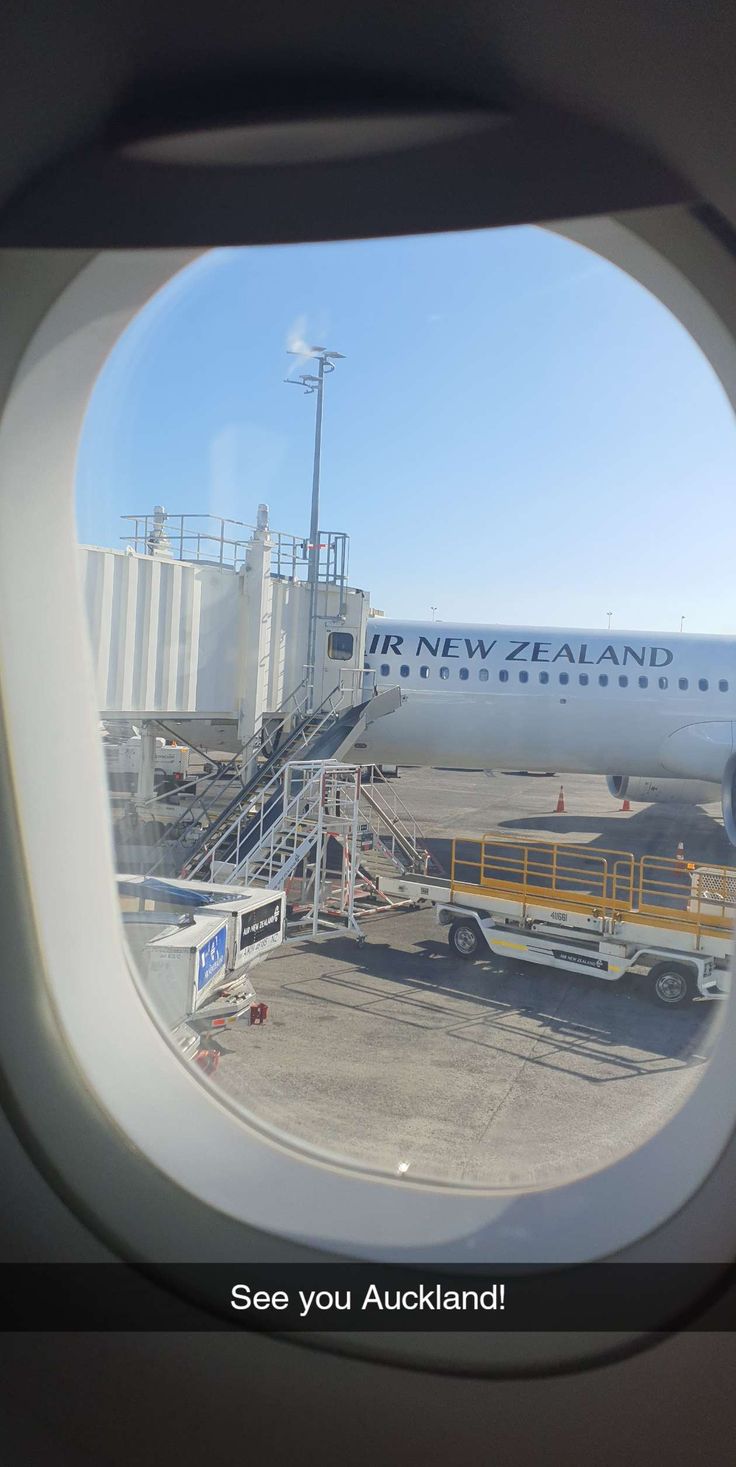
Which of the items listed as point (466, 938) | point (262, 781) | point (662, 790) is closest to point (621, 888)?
point (466, 938)

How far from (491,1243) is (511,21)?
2.02 metres

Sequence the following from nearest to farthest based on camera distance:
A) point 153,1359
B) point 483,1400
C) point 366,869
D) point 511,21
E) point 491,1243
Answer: point 511,21, point 483,1400, point 153,1359, point 491,1243, point 366,869

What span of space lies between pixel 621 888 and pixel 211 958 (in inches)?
148

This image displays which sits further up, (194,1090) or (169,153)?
(169,153)

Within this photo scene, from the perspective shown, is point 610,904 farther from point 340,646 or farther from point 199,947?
point 199,947

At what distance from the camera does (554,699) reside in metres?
9.66

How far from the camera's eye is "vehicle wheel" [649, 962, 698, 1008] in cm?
450

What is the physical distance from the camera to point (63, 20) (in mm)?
1321

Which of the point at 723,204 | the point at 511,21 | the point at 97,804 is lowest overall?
the point at 97,804

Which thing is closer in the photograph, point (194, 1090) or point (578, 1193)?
point (578, 1193)

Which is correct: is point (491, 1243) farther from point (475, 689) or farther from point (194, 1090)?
point (475, 689)

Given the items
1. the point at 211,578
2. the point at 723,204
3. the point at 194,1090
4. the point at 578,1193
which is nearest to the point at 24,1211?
the point at 194,1090

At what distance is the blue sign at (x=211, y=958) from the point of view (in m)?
3.03

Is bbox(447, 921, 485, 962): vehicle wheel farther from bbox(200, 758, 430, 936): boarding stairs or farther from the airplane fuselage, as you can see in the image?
the airplane fuselage
